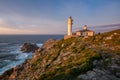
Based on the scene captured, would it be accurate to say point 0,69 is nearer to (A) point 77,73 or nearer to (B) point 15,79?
(B) point 15,79

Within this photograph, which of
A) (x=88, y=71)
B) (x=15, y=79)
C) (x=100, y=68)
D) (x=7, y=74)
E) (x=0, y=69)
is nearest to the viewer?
(x=88, y=71)

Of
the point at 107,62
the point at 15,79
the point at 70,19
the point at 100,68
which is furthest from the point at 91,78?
the point at 70,19

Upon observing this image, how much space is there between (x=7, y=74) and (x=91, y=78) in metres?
33.4

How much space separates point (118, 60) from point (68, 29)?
43714 millimetres

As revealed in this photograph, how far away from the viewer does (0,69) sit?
183ft

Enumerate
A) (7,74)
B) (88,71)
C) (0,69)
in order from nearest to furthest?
(88,71) < (7,74) < (0,69)

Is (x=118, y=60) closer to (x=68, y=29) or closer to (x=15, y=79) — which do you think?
(x=15, y=79)

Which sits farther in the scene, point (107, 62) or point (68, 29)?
point (68, 29)

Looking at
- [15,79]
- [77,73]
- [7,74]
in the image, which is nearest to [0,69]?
[7,74]

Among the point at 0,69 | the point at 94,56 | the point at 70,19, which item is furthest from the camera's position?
the point at 70,19

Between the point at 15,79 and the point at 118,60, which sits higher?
the point at 118,60

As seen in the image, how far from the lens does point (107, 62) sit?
935 inches

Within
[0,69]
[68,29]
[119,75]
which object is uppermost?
[68,29]

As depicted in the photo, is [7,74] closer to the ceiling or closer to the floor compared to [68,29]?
closer to the floor
